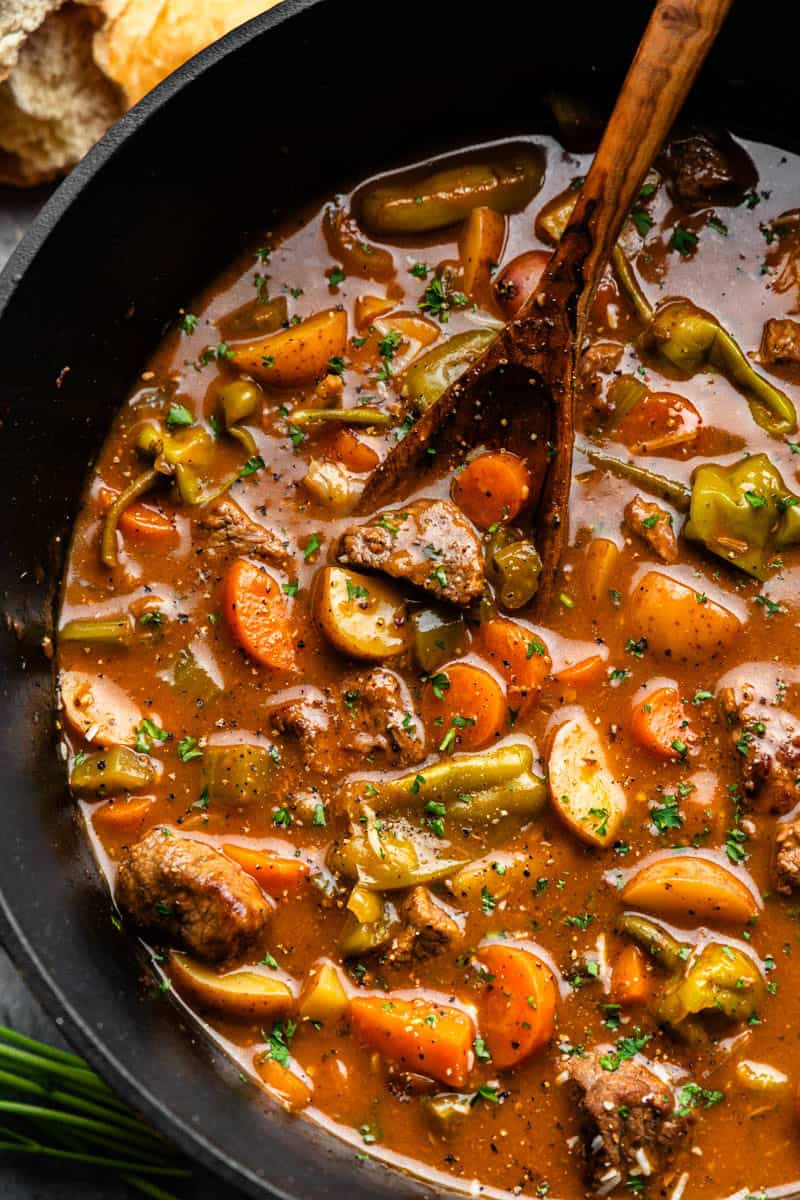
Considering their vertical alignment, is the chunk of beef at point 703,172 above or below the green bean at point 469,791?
above

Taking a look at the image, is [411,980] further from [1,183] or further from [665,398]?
[1,183]

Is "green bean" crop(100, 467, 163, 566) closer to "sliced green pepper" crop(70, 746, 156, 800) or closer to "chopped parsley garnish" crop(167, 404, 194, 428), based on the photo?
"chopped parsley garnish" crop(167, 404, 194, 428)

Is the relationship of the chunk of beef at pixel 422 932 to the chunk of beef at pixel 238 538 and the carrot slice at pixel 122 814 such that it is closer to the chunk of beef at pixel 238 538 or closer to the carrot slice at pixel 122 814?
the carrot slice at pixel 122 814

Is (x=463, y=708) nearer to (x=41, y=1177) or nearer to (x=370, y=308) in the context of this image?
(x=370, y=308)

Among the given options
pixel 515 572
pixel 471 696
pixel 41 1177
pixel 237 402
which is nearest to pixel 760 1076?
pixel 471 696

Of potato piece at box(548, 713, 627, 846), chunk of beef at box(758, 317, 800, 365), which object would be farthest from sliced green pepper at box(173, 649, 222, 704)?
chunk of beef at box(758, 317, 800, 365)

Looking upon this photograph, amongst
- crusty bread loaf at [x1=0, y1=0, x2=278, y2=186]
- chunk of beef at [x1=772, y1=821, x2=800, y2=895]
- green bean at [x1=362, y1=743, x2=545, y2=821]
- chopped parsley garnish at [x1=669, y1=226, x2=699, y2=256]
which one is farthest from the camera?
crusty bread loaf at [x1=0, y1=0, x2=278, y2=186]

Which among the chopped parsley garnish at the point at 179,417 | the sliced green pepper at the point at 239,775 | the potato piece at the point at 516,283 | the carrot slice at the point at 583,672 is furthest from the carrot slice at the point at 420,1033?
the potato piece at the point at 516,283
